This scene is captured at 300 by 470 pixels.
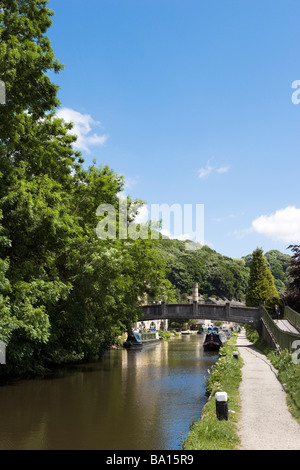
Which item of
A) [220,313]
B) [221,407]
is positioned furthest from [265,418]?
[220,313]

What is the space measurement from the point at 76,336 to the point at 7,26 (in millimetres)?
17750

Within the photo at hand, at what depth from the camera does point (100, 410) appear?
15711 mm

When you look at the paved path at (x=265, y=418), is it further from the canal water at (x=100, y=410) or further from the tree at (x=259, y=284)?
the tree at (x=259, y=284)

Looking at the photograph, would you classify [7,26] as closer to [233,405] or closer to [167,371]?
[233,405]

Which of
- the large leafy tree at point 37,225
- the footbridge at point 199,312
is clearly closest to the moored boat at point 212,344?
the footbridge at point 199,312

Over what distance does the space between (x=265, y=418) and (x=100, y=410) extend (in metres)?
6.74

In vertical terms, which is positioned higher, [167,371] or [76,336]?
[76,336]

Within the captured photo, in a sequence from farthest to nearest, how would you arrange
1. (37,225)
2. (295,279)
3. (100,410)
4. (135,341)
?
(135,341)
(295,279)
(37,225)
(100,410)

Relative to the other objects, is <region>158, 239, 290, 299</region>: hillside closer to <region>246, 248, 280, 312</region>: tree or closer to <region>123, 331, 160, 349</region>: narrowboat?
<region>246, 248, 280, 312</region>: tree

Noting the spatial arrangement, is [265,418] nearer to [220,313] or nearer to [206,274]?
[220,313]

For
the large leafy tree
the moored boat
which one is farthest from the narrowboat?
the large leafy tree

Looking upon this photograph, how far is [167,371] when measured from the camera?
93.1 ft
